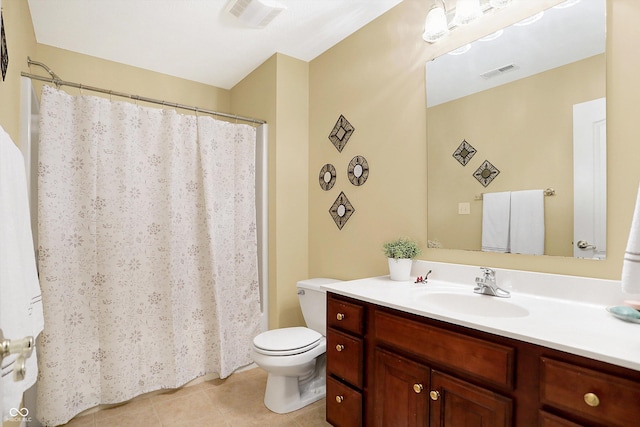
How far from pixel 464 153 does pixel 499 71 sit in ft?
1.36

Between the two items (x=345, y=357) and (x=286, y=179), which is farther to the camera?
(x=286, y=179)

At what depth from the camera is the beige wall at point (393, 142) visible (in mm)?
1274

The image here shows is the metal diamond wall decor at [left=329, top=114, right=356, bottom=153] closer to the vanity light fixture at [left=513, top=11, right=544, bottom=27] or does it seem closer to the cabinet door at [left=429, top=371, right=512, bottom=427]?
the vanity light fixture at [left=513, top=11, right=544, bottom=27]

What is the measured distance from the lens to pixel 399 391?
4.46 ft

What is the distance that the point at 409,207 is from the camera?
6.55 ft

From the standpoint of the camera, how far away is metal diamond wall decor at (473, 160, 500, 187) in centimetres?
163

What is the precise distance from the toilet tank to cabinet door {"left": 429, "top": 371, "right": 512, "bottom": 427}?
1.07 metres

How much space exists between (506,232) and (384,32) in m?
1.47

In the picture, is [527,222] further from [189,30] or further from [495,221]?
[189,30]

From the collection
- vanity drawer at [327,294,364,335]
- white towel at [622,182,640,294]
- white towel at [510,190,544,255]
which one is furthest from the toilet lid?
white towel at [622,182,640,294]

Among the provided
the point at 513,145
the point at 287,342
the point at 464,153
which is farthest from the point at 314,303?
the point at 513,145

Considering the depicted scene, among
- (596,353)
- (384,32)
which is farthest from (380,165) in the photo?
(596,353)

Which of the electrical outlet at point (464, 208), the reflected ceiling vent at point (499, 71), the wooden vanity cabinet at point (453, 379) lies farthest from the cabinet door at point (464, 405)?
the reflected ceiling vent at point (499, 71)

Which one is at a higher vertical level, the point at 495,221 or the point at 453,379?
the point at 495,221
